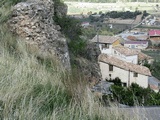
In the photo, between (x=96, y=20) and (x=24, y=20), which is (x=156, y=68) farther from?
(x=96, y=20)

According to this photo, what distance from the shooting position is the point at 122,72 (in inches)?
975

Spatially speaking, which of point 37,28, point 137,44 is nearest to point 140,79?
point 37,28

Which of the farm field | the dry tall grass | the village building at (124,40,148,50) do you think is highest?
the dry tall grass

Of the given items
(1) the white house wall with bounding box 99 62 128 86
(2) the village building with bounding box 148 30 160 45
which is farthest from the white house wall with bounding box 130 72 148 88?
(2) the village building with bounding box 148 30 160 45

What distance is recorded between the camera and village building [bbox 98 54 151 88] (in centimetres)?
2452

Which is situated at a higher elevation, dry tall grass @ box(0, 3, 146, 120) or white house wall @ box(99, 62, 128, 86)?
dry tall grass @ box(0, 3, 146, 120)

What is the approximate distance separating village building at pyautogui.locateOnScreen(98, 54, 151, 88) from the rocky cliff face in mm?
16863

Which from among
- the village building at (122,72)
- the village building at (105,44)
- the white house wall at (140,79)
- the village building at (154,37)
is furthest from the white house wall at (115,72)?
the village building at (154,37)

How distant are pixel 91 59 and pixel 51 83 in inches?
398

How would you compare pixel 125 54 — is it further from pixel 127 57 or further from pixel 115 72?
pixel 115 72

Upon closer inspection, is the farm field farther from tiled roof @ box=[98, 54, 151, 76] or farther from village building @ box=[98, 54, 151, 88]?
village building @ box=[98, 54, 151, 88]

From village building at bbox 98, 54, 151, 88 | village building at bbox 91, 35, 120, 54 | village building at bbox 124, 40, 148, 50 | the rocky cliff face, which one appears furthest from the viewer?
village building at bbox 124, 40, 148, 50

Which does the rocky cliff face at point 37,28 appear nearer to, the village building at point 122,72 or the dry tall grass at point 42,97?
the dry tall grass at point 42,97

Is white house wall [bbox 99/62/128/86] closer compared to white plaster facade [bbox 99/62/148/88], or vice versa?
white plaster facade [bbox 99/62/148/88]
